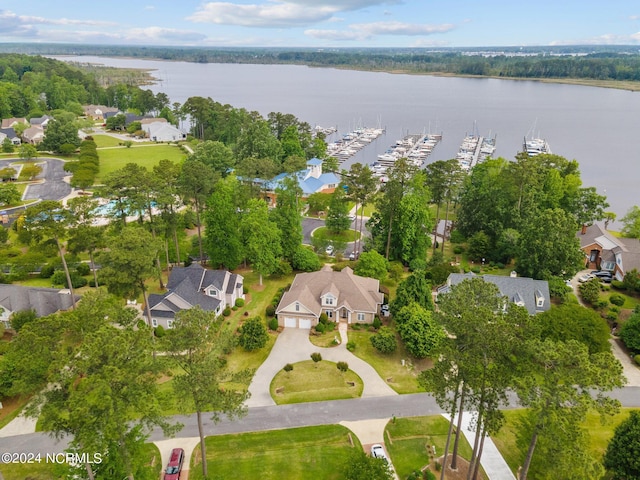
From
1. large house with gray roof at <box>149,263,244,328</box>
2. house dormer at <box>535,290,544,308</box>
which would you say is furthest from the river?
large house with gray roof at <box>149,263,244,328</box>

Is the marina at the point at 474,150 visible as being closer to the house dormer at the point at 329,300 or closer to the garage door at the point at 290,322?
the house dormer at the point at 329,300

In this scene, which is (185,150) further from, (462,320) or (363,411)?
(462,320)

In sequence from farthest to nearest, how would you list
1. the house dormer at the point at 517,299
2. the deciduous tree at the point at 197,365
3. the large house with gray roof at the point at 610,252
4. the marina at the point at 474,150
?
the marina at the point at 474,150, the large house with gray roof at the point at 610,252, the house dormer at the point at 517,299, the deciduous tree at the point at 197,365

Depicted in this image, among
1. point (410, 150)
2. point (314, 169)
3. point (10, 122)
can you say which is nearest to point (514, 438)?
point (314, 169)

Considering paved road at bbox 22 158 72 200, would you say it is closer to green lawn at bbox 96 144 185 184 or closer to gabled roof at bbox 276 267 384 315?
green lawn at bbox 96 144 185 184

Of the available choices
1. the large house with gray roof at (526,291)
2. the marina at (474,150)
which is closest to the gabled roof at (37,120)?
the marina at (474,150)

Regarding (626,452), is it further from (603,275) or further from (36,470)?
(603,275)
